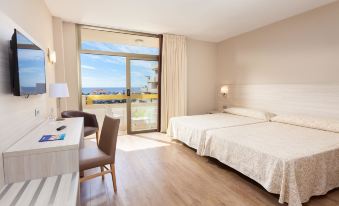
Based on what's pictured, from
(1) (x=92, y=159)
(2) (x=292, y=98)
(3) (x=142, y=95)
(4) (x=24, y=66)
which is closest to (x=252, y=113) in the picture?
(2) (x=292, y=98)

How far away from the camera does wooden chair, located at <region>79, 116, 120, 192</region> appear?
1.89 metres

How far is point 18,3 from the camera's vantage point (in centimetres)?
171

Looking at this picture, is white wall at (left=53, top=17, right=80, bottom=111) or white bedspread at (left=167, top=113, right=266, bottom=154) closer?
white bedspread at (left=167, top=113, right=266, bottom=154)

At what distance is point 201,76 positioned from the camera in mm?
5211

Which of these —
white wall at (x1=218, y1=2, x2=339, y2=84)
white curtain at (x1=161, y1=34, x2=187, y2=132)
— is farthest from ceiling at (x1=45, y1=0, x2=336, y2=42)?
white curtain at (x1=161, y1=34, x2=187, y2=132)

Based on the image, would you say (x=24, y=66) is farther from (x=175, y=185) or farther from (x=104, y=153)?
(x=175, y=185)

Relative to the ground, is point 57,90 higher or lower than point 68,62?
lower

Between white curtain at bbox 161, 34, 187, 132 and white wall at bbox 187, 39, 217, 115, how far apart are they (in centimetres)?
30

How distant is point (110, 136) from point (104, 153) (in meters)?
0.22

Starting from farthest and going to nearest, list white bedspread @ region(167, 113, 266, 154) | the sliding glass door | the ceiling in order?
the sliding glass door
white bedspread @ region(167, 113, 266, 154)
the ceiling

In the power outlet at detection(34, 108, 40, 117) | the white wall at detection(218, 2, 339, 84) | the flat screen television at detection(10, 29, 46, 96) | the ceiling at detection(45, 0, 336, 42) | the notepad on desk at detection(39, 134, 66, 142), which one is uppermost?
the ceiling at detection(45, 0, 336, 42)

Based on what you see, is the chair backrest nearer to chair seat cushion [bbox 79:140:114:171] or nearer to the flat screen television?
chair seat cushion [bbox 79:140:114:171]

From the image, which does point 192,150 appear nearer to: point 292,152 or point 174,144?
point 174,144

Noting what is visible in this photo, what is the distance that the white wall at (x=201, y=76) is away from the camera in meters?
5.05
